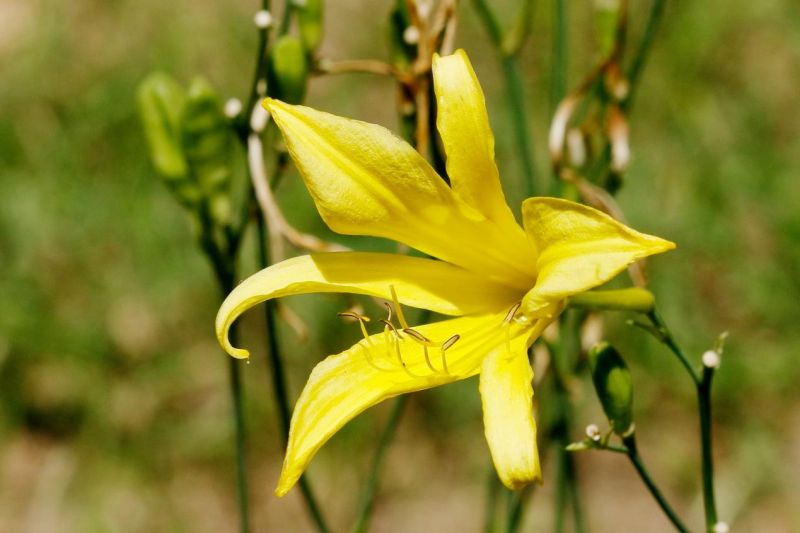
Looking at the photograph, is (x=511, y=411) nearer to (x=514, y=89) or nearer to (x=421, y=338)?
(x=421, y=338)

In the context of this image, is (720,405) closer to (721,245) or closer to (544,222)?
(721,245)

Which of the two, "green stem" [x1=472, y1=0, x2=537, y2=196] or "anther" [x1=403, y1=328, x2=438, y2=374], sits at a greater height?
"green stem" [x1=472, y1=0, x2=537, y2=196]

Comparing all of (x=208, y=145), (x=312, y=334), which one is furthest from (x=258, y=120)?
(x=312, y=334)

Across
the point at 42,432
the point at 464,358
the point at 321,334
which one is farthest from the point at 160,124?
the point at 42,432

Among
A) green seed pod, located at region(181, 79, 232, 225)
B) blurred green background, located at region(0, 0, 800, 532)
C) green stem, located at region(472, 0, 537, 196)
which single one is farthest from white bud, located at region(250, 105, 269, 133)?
blurred green background, located at region(0, 0, 800, 532)

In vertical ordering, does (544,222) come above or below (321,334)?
above

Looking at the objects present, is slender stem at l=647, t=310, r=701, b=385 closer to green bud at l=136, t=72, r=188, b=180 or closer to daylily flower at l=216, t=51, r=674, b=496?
daylily flower at l=216, t=51, r=674, b=496

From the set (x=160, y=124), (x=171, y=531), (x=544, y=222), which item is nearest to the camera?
(x=544, y=222)
